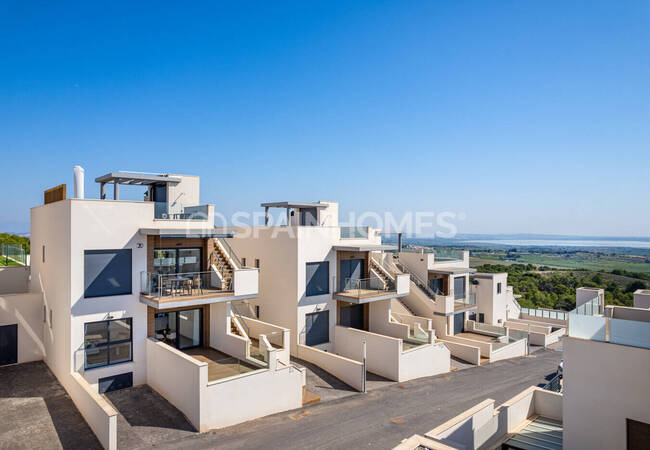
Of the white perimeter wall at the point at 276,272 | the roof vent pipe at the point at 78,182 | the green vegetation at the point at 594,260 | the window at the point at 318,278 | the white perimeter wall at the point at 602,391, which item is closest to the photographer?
the white perimeter wall at the point at 602,391

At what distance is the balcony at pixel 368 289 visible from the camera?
771 inches

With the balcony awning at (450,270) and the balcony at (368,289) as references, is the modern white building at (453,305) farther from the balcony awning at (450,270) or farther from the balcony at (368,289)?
the balcony at (368,289)

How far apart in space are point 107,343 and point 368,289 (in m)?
12.2

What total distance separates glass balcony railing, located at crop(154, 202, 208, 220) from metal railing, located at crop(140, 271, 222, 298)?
2.26m

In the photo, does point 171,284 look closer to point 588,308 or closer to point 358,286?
point 358,286

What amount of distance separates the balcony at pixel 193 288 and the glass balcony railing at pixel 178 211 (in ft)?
7.39

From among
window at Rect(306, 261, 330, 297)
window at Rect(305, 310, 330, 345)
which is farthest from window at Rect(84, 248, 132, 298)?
window at Rect(305, 310, 330, 345)

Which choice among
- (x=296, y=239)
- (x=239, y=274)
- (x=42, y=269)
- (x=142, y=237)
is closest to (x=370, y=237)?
(x=296, y=239)

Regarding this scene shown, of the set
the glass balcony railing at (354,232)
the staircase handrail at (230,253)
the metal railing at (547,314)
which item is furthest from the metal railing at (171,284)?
the metal railing at (547,314)

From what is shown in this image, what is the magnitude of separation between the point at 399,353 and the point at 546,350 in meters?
15.8

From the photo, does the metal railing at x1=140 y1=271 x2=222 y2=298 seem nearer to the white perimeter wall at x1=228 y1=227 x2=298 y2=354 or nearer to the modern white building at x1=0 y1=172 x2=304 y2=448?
the modern white building at x1=0 y1=172 x2=304 y2=448

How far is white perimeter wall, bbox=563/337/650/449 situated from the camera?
8.34 metres

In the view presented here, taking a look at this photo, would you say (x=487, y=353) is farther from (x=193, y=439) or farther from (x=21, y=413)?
(x=21, y=413)

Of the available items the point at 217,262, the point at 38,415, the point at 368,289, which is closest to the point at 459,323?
the point at 368,289
